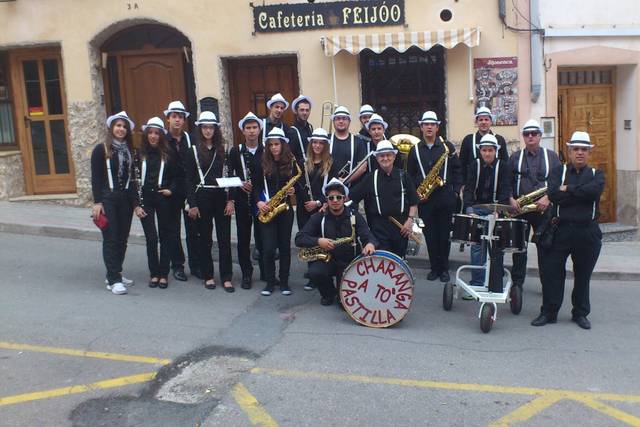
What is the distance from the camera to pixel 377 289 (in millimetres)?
6637

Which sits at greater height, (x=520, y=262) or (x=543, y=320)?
(x=520, y=262)

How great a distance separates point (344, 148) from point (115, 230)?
2805mm

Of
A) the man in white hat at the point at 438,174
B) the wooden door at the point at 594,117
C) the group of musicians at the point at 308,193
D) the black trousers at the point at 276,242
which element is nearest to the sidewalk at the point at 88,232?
the man in white hat at the point at 438,174

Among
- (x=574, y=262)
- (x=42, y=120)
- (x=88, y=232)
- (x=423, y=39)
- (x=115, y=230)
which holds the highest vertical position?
(x=423, y=39)

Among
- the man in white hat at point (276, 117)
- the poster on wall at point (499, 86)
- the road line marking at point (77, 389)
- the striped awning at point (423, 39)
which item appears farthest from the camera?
the poster on wall at point (499, 86)

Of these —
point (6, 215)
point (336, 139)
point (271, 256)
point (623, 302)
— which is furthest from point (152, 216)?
point (623, 302)

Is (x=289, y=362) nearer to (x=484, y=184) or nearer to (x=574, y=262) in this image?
(x=574, y=262)

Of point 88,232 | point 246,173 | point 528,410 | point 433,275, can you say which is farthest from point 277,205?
point 88,232

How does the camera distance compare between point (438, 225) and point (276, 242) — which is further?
point (438, 225)

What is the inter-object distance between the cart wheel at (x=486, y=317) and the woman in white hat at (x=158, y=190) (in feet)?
12.0

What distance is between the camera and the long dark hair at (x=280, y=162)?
24.8 ft

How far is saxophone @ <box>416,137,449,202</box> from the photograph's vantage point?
798cm

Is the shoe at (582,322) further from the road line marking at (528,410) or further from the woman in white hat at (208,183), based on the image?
the woman in white hat at (208,183)

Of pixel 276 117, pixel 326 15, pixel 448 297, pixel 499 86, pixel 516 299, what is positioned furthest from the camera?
pixel 326 15
